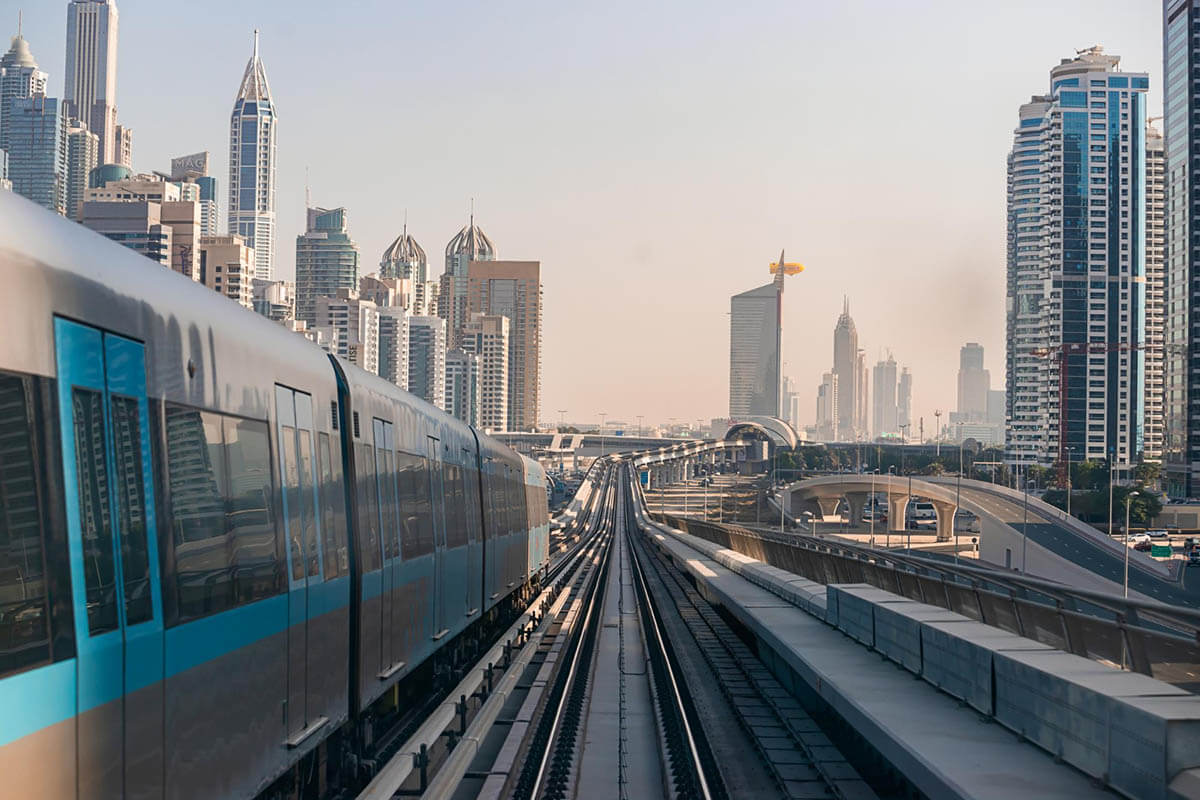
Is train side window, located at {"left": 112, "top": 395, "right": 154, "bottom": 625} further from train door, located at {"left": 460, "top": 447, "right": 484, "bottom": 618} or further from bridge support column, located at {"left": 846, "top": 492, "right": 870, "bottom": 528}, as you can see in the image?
bridge support column, located at {"left": 846, "top": 492, "right": 870, "bottom": 528}

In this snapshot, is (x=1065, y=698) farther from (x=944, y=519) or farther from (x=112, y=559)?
(x=944, y=519)

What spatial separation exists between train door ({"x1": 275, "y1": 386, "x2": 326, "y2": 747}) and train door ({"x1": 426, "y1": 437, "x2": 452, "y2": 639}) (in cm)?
555

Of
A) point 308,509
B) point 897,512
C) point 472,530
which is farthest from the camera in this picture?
point 897,512

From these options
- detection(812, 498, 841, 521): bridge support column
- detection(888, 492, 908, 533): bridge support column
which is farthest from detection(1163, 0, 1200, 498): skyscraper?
detection(812, 498, 841, 521): bridge support column

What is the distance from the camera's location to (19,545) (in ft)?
15.8


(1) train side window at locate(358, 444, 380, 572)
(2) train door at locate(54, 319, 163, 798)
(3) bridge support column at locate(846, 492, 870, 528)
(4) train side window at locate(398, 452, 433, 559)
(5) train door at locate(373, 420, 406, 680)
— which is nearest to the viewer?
(2) train door at locate(54, 319, 163, 798)

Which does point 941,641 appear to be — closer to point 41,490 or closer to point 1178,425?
point 41,490

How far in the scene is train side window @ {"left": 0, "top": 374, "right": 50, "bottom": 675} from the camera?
4730 millimetres

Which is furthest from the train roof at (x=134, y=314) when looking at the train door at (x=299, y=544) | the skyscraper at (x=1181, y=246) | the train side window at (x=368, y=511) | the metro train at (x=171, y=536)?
the skyscraper at (x=1181, y=246)

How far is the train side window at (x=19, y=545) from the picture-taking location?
4.73 metres

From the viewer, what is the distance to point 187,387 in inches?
273

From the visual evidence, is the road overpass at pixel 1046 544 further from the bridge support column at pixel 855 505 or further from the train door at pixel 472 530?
the train door at pixel 472 530

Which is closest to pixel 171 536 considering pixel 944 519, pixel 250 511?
pixel 250 511

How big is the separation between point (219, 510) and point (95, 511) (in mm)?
1756
